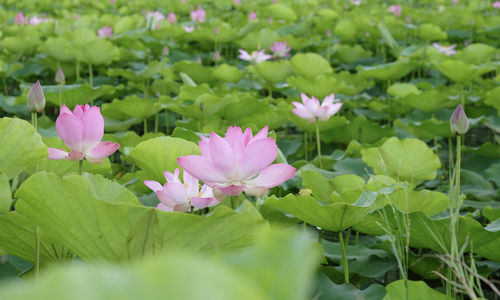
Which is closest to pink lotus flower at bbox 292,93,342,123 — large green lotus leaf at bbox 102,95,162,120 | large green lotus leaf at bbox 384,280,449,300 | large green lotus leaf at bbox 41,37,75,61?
large green lotus leaf at bbox 102,95,162,120

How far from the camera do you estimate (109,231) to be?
62 cm

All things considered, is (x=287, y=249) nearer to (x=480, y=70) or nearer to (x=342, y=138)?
(x=342, y=138)

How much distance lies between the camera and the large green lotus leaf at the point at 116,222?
60 centimetres

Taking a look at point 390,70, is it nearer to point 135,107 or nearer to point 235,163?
point 135,107

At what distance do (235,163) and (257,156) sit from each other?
0.09 feet

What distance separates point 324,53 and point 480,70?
0.91m

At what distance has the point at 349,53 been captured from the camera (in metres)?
2.87

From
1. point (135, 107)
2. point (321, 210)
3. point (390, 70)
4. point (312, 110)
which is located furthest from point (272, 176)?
point (390, 70)

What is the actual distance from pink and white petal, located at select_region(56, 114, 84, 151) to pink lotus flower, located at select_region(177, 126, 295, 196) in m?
0.18

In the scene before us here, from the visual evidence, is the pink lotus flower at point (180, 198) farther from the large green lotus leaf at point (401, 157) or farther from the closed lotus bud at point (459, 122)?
the large green lotus leaf at point (401, 157)

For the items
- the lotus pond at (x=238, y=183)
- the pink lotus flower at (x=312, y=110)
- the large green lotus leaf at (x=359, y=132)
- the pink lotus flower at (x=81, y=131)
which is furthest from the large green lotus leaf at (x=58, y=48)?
the pink lotus flower at (x=81, y=131)

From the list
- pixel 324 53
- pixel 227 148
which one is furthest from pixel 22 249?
pixel 324 53

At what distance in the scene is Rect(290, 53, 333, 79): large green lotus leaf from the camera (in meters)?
2.23

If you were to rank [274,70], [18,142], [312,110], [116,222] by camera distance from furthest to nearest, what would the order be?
[274,70], [312,110], [18,142], [116,222]
